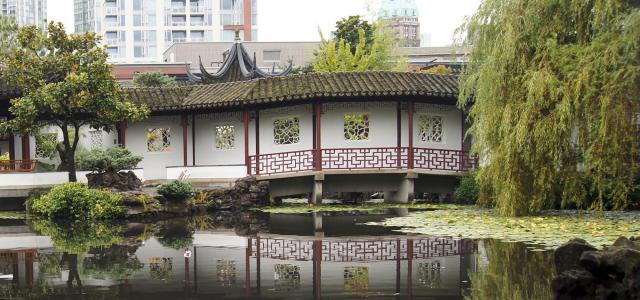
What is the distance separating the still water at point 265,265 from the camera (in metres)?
9.98

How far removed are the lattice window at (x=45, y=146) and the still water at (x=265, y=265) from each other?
421 inches

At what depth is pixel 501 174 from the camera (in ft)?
63.5

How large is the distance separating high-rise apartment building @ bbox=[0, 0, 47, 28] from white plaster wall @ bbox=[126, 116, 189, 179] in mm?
99588

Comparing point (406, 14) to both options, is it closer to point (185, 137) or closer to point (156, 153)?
point (156, 153)

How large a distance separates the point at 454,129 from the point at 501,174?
7.93 metres

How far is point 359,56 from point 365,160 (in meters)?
19.5

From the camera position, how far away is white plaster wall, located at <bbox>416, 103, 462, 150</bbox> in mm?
26875

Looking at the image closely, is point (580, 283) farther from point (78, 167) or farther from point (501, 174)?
point (78, 167)

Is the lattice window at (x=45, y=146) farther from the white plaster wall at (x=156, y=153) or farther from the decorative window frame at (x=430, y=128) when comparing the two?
the decorative window frame at (x=430, y=128)

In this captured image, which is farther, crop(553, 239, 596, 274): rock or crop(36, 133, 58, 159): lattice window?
crop(36, 133, 58, 159): lattice window

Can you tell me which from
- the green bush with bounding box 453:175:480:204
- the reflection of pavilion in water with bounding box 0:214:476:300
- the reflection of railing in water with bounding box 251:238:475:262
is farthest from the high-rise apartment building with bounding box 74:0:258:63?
the reflection of railing in water with bounding box 251:238:475:262

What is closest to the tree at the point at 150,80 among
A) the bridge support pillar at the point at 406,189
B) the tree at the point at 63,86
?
the tree at the point at 63,86

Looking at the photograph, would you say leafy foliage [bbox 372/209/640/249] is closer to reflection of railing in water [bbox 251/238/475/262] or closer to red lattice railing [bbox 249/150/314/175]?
reflection of railing in water [bbox 251/238/475/262]

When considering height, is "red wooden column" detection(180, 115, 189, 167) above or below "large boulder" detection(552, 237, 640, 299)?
above
